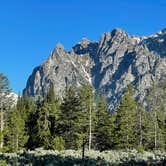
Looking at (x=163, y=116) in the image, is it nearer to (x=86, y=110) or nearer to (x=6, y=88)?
(x=86, y=110)

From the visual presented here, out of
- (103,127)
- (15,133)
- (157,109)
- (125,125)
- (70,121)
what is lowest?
(15,133)

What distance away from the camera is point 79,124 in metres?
68.1

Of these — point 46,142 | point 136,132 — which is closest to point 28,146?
point 46,142

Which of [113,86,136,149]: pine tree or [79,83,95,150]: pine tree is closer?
[79,83,95,150]: pine tree

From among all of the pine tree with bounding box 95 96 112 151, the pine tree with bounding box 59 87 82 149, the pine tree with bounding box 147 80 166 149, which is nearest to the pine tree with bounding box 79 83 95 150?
the pine tree with bounding box 59 87 82 149

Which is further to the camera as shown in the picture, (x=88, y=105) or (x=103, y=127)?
(x=103, y=127)

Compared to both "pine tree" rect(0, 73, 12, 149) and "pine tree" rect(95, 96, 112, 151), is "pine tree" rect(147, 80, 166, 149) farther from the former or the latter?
"pine tree" rect(0, 73, 12, 149)

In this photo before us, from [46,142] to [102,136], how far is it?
11257 millimetres

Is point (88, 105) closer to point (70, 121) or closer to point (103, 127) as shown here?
point (70, 121)

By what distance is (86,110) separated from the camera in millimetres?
67875

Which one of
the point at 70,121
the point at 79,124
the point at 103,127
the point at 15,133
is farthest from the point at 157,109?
the point at 15,133

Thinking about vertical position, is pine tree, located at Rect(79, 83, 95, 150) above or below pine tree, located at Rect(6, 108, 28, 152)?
above

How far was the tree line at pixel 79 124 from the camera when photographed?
220 ft

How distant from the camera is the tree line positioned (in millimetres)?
67000
